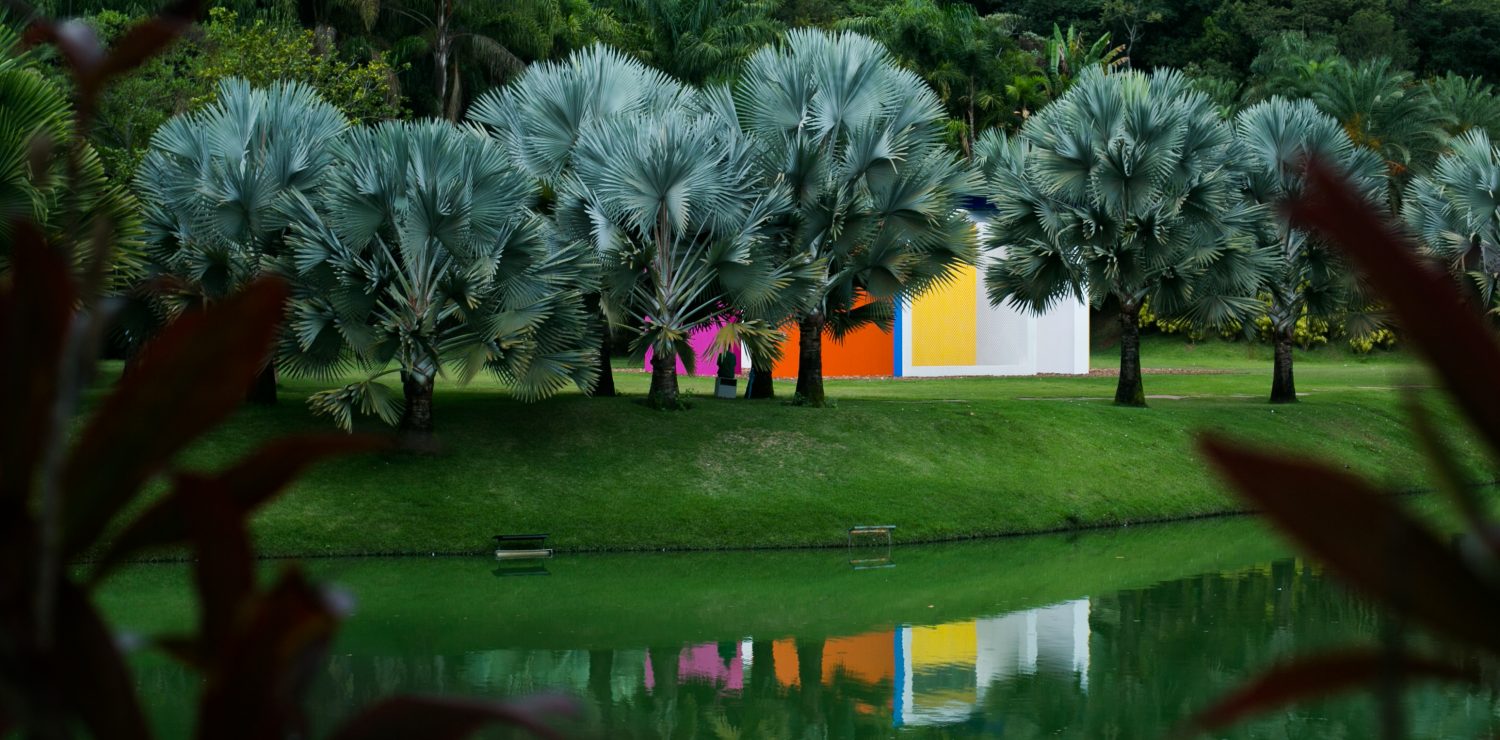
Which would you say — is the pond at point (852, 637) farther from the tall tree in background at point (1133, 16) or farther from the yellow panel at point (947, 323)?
the tall tree in background at point (1133, 16)

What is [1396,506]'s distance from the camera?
90cm

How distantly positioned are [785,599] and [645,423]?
6.17 metres

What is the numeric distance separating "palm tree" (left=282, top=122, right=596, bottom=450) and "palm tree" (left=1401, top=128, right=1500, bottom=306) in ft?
54.0

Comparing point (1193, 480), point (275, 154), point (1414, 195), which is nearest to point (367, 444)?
point (275, 154)

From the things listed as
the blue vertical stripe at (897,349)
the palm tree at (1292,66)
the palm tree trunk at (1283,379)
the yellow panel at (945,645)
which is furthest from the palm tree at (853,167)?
the palm tree at (1292,66)

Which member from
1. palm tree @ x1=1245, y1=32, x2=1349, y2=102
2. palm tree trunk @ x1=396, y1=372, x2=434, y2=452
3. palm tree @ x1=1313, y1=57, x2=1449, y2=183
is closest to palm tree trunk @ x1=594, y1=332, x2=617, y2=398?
palm tree trunk @ x1=396, y1=372, x2=434, y2=452

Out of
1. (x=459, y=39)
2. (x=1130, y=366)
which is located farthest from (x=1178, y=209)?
(x=459, y=39)

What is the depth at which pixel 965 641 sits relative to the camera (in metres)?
12.2

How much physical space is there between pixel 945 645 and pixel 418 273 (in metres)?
8.17

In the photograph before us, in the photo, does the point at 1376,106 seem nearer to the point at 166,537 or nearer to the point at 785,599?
the point at 785,599

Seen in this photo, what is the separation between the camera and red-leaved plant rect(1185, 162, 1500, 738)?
33.7 inches

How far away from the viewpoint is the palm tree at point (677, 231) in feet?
62.9

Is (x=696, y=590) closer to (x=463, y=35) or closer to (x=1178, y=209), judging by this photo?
(x=1178, y=209)

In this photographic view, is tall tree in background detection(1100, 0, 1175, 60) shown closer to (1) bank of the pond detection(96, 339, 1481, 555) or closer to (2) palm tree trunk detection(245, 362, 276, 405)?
(1) bank of the pond detection(96, 339, 1481, 555)
